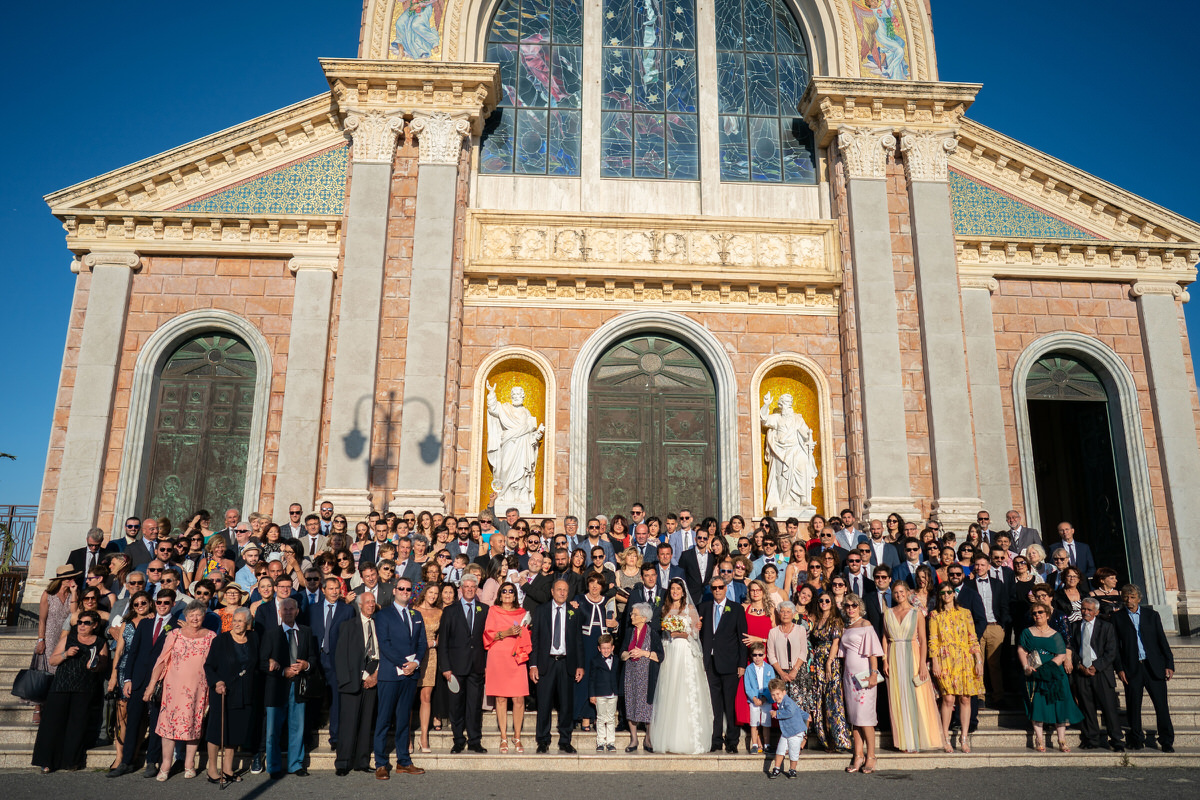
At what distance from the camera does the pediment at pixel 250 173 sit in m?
16.6

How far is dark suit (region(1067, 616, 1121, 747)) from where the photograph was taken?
948cm

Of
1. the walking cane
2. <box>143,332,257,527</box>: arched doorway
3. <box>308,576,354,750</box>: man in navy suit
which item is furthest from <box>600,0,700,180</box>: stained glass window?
the walking cane

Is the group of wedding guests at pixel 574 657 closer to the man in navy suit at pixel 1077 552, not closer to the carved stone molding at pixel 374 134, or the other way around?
the man in navy suit at pixel 1077 552

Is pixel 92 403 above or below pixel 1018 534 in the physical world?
above

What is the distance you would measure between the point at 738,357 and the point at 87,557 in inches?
438

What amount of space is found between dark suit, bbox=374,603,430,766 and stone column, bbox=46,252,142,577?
338 inches

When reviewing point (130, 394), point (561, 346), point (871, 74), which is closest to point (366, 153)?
point (561, 346)

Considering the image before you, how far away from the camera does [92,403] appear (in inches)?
621

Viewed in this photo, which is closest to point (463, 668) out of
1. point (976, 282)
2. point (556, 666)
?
point (556, 666)

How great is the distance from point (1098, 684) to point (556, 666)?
5912 mm

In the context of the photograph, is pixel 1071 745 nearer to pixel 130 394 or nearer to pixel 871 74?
pixel 871 74

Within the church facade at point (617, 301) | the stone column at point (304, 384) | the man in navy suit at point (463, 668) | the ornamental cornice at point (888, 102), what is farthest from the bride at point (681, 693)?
the ornamental cornice at point (888, 102)

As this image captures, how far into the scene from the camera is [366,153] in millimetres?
16469

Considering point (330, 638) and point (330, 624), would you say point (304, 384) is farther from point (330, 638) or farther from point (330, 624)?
point (330, 638)
